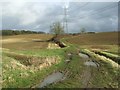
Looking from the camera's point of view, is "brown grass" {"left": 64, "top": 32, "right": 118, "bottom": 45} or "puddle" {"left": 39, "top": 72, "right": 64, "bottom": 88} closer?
"puddle" {"left": 39, "top": 72, "right": 64, "bottom": 88}

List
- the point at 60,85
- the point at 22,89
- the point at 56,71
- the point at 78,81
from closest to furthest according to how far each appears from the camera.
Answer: the point at 22,89 → the point at 60,85 → the point at 78,81 → the point at 56,71

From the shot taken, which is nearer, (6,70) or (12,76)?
(12,76)

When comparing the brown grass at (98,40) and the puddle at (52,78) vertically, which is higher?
the puddle at (52,78)

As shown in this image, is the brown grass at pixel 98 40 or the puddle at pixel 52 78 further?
the brown grass at pixel 98 40

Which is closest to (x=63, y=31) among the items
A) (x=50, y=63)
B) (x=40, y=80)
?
(x=50, y=63)

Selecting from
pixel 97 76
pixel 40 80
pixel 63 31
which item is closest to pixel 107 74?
pixel 97 76

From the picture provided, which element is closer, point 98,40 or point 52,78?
point 52,78

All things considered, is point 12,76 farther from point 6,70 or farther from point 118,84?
point 118,84

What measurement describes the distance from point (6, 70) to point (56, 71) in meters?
6.19

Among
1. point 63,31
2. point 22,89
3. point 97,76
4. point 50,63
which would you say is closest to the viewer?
point 22,89

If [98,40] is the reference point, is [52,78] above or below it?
above

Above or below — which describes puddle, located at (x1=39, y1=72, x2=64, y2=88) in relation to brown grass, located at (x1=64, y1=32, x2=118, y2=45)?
above

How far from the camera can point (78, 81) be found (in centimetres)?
2472

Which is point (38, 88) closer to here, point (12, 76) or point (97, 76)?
point (12, 76)
